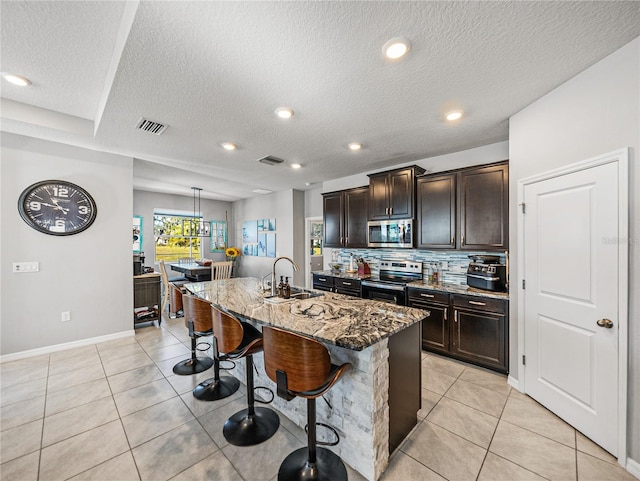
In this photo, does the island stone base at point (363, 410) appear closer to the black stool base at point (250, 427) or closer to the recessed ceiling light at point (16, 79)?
the black stool base at point (250, 427)

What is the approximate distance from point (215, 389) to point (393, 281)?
8.95 feet

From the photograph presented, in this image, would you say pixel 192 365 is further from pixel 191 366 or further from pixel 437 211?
pixel 437 211

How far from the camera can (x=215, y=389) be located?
2.48 m

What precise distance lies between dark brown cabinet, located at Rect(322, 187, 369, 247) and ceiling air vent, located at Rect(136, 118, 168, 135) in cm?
296

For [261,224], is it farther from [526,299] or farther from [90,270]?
[526,299]

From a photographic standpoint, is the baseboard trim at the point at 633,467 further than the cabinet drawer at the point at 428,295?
No

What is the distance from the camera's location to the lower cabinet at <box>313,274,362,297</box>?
417 centimetres

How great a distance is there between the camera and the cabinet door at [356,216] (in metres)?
4.45

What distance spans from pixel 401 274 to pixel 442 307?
3.43 ft

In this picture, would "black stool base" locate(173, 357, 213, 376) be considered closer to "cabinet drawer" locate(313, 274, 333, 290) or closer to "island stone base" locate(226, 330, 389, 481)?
"island stone base" locate(226, 330, 389, 481)

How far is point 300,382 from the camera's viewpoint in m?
1.40

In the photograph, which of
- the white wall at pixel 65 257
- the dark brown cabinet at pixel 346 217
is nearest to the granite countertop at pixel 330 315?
the dark brown cabinet at pixel 346 217

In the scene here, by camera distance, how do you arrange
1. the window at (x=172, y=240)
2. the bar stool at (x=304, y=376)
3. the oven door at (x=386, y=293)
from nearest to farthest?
the bar stool at (x=304, y=376) → the oven door at (x=386, y=293) → the window at (x=172, y=240)

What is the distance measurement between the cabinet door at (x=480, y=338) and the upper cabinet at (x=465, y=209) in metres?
0.85
